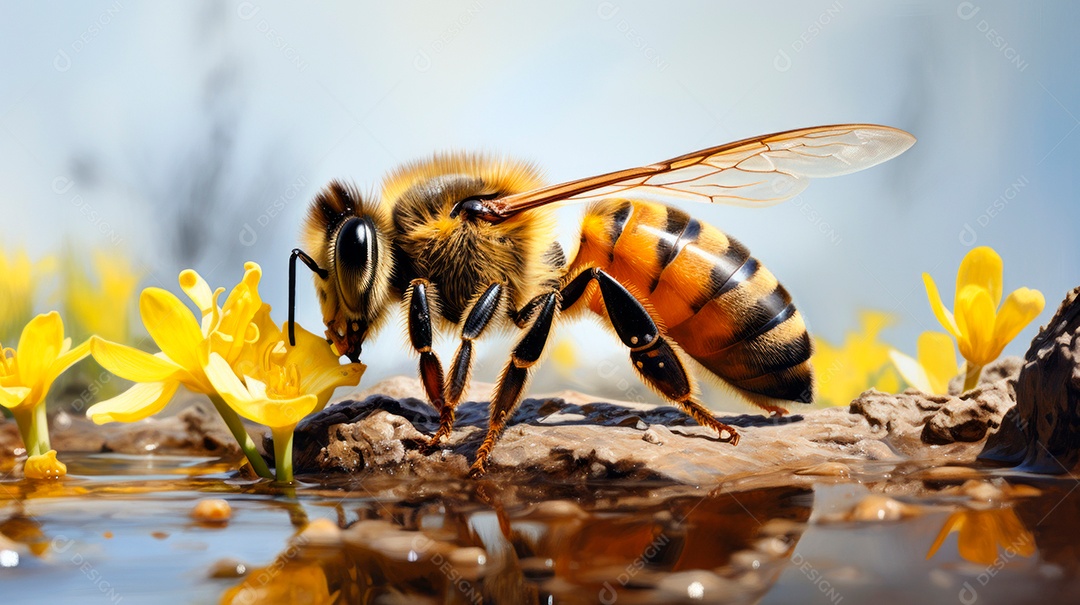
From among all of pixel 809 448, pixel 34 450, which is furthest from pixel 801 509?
pixel 34 450

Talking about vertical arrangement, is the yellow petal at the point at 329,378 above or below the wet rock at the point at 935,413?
above

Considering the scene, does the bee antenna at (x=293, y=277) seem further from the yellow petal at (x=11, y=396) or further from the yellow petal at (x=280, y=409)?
the yellow petal at (x=11, y=396)

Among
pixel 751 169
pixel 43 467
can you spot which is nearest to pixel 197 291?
pixel 43 467

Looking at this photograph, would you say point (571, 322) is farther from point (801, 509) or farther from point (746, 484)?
point (801, 509)

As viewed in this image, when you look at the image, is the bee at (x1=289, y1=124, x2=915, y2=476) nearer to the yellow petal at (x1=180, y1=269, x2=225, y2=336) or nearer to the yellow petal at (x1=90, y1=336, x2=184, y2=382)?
the yellow petal at (x1=180, y1=269, x2=225, y2=336)

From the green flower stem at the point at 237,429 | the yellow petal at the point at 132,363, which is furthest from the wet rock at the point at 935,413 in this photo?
the yellow petal at the point at 132,363

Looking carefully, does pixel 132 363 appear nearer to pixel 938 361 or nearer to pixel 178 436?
pixel 178 436
